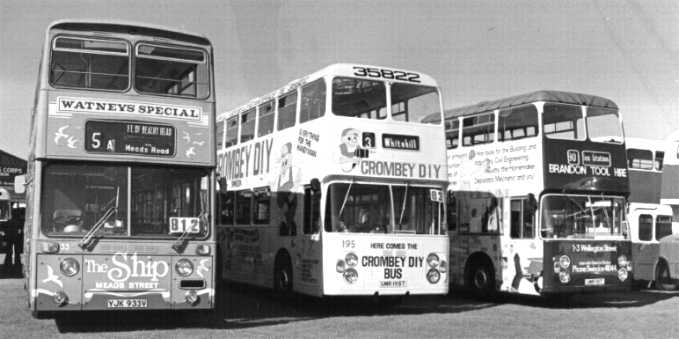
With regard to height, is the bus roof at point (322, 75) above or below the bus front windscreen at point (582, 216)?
above

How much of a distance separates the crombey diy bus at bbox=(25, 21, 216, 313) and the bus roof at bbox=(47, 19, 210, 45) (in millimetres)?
17

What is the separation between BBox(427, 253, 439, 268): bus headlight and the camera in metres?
15.4

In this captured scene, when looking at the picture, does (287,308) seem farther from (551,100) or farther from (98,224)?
(551,100)

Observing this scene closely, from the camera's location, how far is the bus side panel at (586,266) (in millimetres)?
16938

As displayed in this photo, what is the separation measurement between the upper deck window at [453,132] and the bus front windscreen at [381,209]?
16.5ft

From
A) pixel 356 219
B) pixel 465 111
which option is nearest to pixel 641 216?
pixel 465 111

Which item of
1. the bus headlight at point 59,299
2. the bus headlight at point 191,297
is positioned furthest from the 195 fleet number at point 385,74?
the bus headlight at point 59,299

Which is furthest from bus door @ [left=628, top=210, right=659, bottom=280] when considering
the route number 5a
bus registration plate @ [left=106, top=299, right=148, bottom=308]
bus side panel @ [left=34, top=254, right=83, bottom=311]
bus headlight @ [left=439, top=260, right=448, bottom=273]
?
bus side panel @ [left=34, top=254, right=83, bottom=311]

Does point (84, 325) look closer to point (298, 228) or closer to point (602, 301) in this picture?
point (298, 228)

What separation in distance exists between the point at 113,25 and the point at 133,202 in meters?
2.59

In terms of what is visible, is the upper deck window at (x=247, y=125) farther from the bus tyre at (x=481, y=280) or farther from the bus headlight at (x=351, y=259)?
the bus tyre at (x=481, y=280)

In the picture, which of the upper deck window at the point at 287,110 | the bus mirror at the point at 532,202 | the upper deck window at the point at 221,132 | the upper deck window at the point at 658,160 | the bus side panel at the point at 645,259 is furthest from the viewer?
the upper deck window at the point at 658,160

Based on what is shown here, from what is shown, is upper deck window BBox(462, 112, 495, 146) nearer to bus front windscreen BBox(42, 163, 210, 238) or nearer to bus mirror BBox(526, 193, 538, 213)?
bus mirror BBox(526, 193, 538, 213)

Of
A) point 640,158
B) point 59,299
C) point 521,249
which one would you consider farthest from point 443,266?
point 640,158
